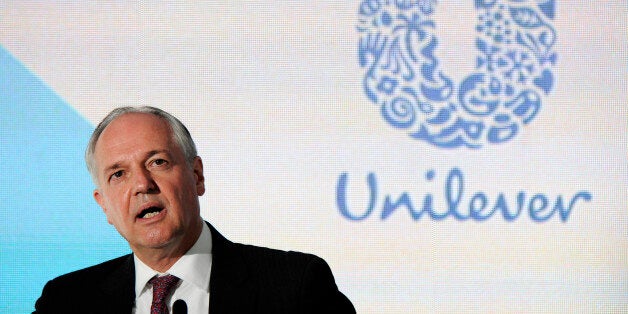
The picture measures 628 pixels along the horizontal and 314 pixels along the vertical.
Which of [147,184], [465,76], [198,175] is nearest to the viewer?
[147,184]

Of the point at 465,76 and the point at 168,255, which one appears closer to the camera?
the point at 168,255

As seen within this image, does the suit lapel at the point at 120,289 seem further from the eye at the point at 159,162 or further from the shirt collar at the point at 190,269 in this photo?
the eye at the point at 159,162

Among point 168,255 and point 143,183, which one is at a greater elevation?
point 143,183

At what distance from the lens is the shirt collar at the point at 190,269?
1.60 metres

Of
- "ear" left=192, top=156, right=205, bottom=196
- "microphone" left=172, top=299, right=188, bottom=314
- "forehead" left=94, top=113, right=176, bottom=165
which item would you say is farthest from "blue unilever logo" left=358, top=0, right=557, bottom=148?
"microphone" left=172, top=299, right=188, bottom=314

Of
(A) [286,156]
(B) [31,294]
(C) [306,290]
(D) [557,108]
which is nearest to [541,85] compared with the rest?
(D) [557,108]

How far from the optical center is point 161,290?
5.15 feet

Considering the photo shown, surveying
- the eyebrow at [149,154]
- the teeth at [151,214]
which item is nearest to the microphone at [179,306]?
the teeth at [151,214]

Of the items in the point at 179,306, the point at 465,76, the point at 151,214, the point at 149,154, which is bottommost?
the point at 179,306

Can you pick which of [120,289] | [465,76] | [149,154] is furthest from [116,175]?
[465,76]

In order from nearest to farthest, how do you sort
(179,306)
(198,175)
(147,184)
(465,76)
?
(179,306)
(147,184)
(198,175)
(465,76)

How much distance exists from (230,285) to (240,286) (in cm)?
2

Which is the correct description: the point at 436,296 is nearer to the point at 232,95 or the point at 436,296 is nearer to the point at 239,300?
the point at 232,95

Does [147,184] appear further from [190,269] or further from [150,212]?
[190,269]
